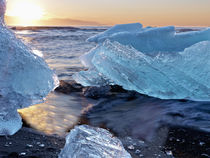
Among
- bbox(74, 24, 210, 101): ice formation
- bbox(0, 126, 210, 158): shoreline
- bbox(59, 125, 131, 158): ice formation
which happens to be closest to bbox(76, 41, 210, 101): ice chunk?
bbox(74, 24, 210, 101): ice formation

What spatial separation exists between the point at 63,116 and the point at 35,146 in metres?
0.71

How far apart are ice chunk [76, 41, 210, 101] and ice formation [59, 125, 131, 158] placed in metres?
1.54

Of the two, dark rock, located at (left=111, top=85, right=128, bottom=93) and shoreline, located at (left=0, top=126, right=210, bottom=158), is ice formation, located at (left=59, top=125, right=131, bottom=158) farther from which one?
dark rock, located at (left=111, top=85, right=128, bottom=93)

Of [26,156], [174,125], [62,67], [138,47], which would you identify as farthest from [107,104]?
[138,47]

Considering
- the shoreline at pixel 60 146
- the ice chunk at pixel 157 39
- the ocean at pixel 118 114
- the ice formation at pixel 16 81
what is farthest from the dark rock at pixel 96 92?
the ice chunk at pixel 157 39

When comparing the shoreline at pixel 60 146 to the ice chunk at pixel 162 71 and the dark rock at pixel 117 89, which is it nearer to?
the ice chunk at pixel 162 71

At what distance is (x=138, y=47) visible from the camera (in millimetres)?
5199

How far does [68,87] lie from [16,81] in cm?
165

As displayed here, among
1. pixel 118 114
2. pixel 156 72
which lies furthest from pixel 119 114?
pixel 156 72

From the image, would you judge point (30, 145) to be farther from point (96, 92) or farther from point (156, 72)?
point (156, 72)

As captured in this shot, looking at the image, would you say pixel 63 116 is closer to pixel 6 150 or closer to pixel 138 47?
pixel 6 150

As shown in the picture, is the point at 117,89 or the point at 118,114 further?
the point at 117,89

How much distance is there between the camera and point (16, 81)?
1.55 meters

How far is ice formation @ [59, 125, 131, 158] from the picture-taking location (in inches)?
39.1
